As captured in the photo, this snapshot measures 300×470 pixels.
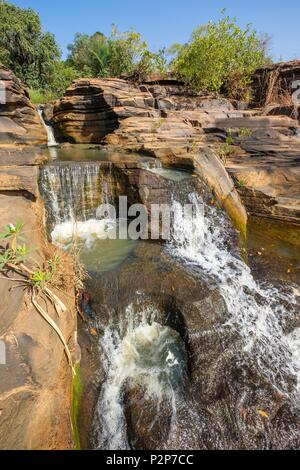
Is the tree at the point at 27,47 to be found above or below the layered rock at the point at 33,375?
above

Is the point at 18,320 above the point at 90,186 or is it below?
below

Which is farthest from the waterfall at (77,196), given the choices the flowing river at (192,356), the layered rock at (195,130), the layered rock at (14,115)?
the layered rock at (14,115)

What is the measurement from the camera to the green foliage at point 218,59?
32.2ft

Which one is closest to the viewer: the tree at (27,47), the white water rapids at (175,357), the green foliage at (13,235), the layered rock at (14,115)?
the white water rapids at (175,357)

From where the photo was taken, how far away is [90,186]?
4926 mm

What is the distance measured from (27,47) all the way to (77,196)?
13720 millimetres

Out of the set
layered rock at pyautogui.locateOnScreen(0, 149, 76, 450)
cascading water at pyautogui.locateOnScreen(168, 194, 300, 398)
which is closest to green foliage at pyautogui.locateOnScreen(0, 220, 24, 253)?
layered rock at pyautogui.locateOnScreen(0, 149, 76, 450)

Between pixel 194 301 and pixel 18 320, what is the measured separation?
6.02ft

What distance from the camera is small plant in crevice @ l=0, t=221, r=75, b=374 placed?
88.3 inches

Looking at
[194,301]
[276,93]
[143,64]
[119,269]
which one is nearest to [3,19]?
[143,64]

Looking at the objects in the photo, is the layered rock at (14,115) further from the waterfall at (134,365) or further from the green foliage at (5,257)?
the waterfall at (134,365)

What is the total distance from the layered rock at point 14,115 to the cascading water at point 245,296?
5469mm

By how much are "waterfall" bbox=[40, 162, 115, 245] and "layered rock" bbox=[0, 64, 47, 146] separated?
331cm

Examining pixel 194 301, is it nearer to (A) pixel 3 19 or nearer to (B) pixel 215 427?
(B) pixel 215 427
